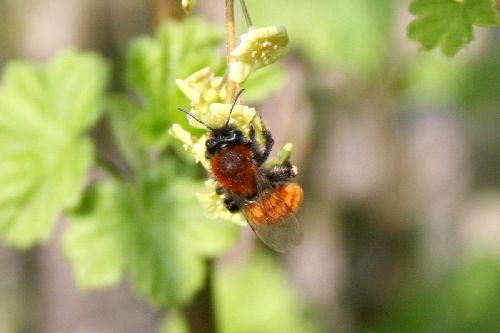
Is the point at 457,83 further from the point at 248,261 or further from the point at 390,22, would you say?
the point at 248,261

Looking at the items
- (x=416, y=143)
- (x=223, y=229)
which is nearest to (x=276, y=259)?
(x=416, y=143)

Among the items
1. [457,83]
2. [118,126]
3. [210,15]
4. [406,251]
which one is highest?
[210,15]

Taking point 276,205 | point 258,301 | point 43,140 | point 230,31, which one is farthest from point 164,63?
point 258,301

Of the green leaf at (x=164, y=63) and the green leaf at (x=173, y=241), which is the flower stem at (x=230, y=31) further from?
the green leaf at (x=173, y=241)

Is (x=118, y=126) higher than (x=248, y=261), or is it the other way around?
(x=118, y=126)

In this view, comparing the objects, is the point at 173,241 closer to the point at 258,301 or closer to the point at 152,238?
the point at 152,238

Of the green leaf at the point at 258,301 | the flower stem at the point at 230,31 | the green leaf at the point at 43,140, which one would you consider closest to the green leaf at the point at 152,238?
the green leaf at the point at 43,140
